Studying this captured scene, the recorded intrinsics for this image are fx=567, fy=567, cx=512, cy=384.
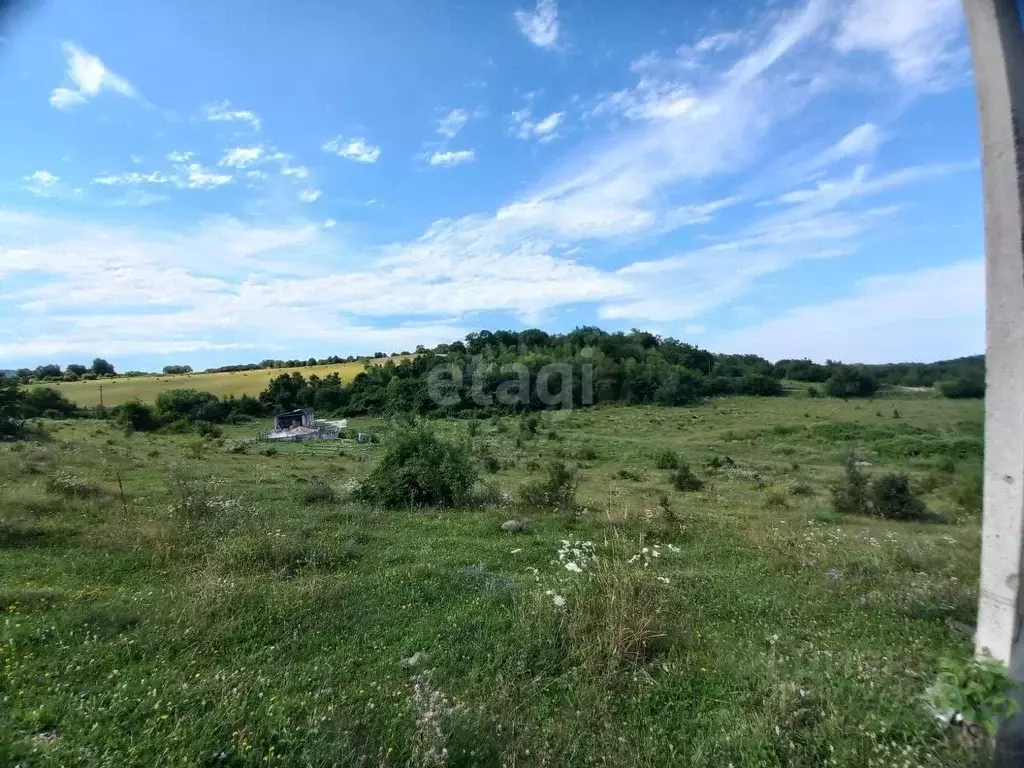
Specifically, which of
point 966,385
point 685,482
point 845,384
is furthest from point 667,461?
point 966,385

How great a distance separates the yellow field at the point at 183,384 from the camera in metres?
58.8

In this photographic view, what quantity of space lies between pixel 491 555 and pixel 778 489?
1465 cm

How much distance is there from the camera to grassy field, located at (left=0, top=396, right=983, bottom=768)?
3.40 m

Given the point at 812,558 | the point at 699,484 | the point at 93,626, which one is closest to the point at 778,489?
the point at 699,484

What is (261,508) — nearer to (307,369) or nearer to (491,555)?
(491,555)

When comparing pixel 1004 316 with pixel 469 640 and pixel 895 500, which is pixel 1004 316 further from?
pixel 895 500

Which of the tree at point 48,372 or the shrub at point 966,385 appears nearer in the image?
the shrub at point 966,385

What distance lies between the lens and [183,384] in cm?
6700

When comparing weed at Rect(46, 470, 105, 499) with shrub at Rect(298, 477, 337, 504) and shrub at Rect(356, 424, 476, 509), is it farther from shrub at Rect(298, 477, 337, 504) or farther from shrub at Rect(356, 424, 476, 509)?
shrub at Rect(356, 424, 476, 509)

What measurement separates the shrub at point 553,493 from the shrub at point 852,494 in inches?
317

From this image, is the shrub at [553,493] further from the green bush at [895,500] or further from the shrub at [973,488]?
the shrub at [973,488]

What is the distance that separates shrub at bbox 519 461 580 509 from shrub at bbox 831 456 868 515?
8.04 meters

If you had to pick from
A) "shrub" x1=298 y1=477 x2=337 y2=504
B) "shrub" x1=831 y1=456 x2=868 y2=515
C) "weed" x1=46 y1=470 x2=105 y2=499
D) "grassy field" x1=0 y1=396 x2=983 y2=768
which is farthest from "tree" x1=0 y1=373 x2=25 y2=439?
"shrub" x1=831 y1=456 x2=868 y2=515

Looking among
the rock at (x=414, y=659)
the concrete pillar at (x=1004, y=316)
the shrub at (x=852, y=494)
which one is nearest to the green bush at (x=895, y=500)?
the shrub at (x=852, y=494)
